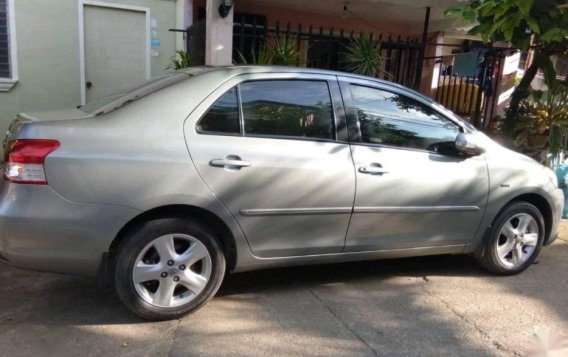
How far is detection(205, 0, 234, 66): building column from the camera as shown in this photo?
6367 millimetres

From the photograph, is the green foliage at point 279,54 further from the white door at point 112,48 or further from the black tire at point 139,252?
the black tire at point 139,252

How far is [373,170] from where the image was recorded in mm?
3707

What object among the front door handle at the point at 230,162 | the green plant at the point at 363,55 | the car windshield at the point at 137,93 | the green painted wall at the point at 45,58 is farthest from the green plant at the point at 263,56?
the front door handle at the point at 230,162

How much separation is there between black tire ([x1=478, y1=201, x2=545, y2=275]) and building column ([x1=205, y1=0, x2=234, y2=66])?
12.1 ft

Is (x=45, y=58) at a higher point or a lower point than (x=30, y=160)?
higher

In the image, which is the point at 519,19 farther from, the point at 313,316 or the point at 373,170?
the point at 313,316

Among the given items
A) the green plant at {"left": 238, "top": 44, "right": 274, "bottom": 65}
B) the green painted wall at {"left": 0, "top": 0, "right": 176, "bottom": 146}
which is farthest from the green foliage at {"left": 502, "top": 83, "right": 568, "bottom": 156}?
the green painted wall at {"left": 0, "top": 0, "right": 176, "bottom": 146}

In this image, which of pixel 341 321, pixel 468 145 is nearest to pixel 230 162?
pixel 341 321

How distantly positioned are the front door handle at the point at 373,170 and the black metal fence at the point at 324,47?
3286 millimetres

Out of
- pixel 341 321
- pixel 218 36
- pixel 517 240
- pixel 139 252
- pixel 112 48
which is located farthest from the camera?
pixel 112 48

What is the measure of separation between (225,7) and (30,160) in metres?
3.93

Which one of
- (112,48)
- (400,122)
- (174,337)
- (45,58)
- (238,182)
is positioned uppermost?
(112,48)

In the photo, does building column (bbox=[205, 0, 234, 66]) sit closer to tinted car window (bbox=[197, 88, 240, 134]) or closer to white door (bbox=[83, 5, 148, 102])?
white door (bbox=[83, 5, 148, 102])

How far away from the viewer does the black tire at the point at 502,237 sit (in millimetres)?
4293
